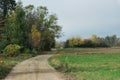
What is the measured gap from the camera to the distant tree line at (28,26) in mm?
83688

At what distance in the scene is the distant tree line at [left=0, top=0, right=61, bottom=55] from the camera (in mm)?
83688

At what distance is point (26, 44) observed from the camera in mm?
89312

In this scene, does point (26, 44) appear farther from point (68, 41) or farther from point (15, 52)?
point (68, 41)

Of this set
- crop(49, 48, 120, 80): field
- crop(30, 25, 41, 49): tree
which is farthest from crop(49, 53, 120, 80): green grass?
crop(30, 25, 41, 49): tree

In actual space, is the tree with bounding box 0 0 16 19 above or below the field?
above

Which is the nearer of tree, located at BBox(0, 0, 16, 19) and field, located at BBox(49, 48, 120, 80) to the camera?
field, located at BBox(49, 48, 120, 80)

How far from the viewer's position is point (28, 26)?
93938 mm

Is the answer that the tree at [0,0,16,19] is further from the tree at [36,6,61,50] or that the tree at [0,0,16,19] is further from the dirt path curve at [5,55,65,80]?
the dirt path curve at [5,55,65,80]

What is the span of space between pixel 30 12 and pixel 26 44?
14074 mm

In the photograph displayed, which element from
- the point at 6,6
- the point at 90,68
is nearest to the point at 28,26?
the point at 6,6

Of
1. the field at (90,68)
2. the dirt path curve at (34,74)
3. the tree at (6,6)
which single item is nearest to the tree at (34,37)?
the tree at (6,6)

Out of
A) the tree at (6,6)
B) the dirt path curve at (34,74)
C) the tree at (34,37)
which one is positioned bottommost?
the dirt path curve at (34,74)

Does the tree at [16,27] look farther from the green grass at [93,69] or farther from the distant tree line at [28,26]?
the green grass at [93,69]

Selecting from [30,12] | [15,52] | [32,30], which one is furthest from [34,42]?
[15,52]
